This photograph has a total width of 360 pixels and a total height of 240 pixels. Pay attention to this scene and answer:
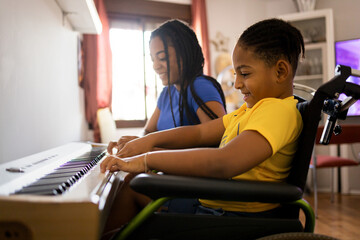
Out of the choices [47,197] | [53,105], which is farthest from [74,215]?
[53,105]

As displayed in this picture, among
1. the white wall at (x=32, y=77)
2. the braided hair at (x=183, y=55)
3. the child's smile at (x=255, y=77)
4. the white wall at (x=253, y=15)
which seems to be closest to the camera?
the child's smile at (x=255, y=77)

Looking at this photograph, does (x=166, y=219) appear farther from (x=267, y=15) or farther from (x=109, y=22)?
(x=267, y=15)

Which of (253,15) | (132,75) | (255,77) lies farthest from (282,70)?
(253,15)

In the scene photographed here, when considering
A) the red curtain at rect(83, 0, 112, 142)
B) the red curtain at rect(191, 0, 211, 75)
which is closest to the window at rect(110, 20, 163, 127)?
the red curtain at rect(83, 0, 112, 142)

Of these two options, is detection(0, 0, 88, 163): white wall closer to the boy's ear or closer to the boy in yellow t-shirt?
the boy in yellow t-shirt

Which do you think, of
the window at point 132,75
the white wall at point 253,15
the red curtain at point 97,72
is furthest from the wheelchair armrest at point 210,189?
the white wall at point 253,15

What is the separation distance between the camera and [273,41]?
87 centimetres

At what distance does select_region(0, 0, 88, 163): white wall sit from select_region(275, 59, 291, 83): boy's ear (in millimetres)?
913

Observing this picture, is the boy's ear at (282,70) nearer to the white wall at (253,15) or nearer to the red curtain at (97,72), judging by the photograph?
the red curtain at (97,72)

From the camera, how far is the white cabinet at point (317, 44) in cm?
390

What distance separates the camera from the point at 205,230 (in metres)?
0.69

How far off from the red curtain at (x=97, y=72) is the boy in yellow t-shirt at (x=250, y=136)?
101 inches

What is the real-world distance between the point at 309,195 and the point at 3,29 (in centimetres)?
386

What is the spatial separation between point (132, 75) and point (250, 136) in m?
3.65
